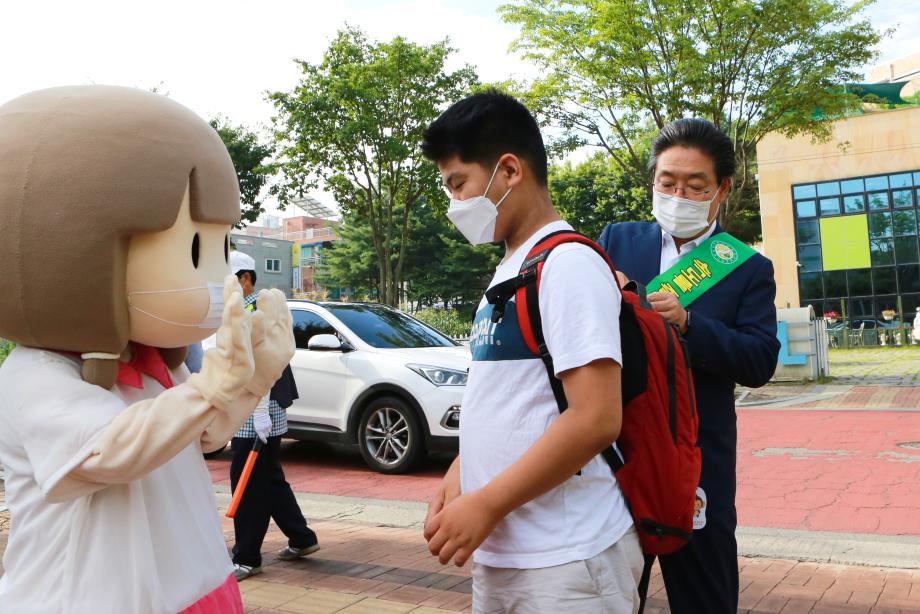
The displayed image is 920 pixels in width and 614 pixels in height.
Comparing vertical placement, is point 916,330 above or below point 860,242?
below

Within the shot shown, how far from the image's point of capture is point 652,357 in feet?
5.85

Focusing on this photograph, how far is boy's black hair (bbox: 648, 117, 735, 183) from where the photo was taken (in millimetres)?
2510

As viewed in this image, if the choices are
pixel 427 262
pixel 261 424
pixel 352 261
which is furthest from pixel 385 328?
pixel 352 261

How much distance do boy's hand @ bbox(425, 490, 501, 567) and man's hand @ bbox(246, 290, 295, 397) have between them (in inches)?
21.1

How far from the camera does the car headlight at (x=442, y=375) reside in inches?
303

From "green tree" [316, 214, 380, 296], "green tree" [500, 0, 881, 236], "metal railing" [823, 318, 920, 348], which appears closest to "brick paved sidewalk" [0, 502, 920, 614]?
"green tree" [500, 0, 881, 236]

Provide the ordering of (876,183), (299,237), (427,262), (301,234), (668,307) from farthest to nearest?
(301,234)
(299,237)
(427,262)
(876,183)
(668,307)

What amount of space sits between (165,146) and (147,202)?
0.49 feet

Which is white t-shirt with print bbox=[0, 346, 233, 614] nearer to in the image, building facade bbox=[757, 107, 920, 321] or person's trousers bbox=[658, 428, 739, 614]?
person's trousers bbox=[658, 428, 739, 614]

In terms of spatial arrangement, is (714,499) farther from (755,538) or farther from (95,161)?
(755,538)

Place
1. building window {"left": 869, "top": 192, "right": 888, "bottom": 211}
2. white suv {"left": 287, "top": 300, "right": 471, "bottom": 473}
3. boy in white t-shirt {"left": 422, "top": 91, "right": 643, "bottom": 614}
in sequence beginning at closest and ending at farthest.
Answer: boy in white t-shirt {"left": 422, "top": 91, "right": 643, "bottom": 614} < white suv {"left": 287, "top": 300, "right": 471, "bottom": 473} < building window {"left": 869, "top": 192, "right": 888, "bottom": 211}

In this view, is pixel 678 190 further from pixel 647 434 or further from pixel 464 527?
pixel 464 527

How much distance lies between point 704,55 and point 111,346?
14.1 m

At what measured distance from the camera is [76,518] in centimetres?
172
